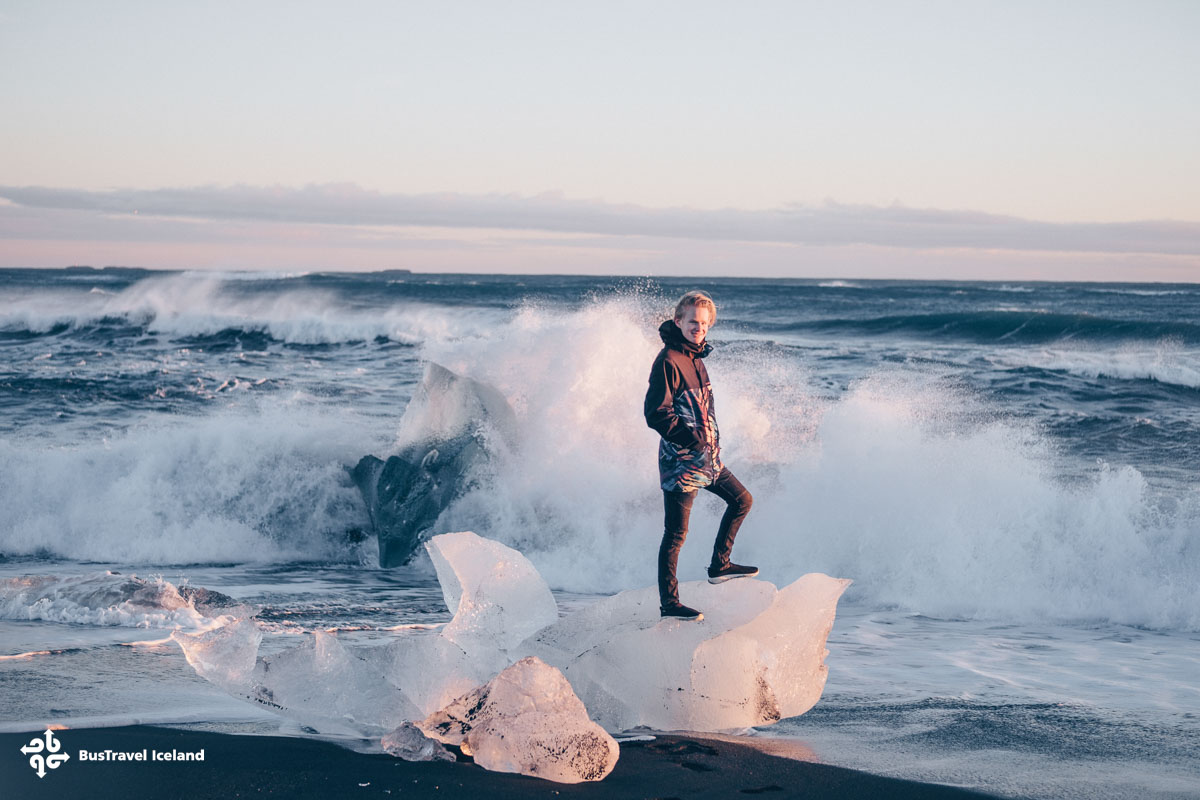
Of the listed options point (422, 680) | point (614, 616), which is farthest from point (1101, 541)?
point (422, 680)

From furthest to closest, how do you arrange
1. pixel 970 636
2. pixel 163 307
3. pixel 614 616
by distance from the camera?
pixel 163 307
pixel 970 636
pixel 614 616

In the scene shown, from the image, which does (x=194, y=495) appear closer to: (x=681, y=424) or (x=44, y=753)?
(x=44, y=753)

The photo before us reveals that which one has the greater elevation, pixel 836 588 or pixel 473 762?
pixel 836 588

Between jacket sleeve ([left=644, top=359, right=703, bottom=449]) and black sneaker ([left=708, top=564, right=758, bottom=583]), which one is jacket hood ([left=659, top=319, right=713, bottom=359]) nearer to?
jacket sleeve ([left=644, top=359, right=703, bottom=449])

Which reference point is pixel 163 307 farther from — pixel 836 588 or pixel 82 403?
pixel 836 588

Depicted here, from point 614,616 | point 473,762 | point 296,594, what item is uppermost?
point 614,616

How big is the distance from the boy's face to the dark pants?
23.7 inches

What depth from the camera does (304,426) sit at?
10156 mm

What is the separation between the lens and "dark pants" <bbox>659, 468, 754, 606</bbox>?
401 cm

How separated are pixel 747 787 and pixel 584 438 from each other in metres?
5.65

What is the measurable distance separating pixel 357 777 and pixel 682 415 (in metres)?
1.82

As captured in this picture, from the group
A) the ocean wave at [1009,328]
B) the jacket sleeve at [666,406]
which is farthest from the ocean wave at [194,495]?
the ocean wave at [1009,328]

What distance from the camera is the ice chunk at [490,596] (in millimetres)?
4059

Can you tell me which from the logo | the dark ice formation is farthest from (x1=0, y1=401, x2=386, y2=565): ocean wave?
the logo
